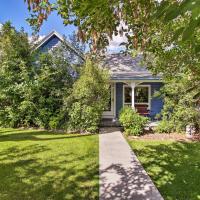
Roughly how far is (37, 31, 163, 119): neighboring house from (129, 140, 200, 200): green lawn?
22.3ft

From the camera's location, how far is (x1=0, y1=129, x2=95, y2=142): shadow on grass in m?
14.8

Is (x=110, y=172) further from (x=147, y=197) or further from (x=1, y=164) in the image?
(x=1, y=164)

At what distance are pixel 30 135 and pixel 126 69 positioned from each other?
350 inches

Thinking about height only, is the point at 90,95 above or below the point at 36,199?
above

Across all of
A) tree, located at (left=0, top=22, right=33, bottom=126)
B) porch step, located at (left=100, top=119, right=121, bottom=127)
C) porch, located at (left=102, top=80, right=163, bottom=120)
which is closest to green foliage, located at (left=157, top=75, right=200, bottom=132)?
porch step, located at (left=100, top=119, right=121, bottom=127)

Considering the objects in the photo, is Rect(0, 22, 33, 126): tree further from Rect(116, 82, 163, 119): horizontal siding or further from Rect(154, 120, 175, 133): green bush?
Rect(154, 120, 175, 133): green bush

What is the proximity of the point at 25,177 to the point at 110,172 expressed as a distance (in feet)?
8.04

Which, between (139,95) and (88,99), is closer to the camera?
(88,99)

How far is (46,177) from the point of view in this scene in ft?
28.4

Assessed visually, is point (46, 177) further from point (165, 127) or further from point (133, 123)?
point (165, 127)

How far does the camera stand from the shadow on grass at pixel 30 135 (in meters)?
14.8

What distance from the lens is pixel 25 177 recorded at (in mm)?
8719

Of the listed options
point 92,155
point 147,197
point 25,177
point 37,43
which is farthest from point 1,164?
point 37,43

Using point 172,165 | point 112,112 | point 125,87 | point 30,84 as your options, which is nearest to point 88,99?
point 30,84
